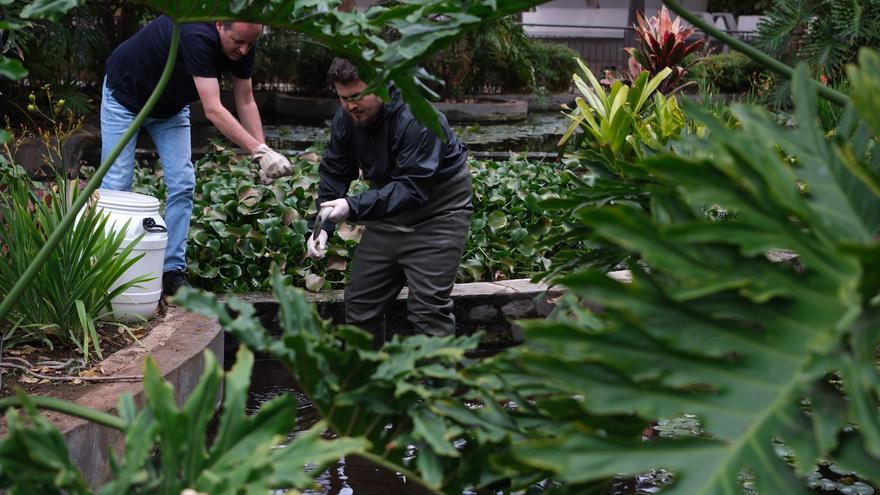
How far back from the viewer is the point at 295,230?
6156 millimetres

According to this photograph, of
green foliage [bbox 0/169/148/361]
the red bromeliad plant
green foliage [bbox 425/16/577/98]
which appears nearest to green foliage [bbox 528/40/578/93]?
green foliage [bbox 425/16/577/98]

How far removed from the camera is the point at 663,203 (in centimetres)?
163

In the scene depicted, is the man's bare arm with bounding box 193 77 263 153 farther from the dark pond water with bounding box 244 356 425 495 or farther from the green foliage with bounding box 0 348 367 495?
the green foliage with bounding box 0 348 367 495

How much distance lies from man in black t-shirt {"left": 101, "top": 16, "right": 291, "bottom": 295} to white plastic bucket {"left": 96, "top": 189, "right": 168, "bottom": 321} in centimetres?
59

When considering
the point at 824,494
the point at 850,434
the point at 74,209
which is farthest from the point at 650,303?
the point at 824,494

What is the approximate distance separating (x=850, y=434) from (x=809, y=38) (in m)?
15.2

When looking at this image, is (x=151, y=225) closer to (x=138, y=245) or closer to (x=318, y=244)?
(x=138, y=245)

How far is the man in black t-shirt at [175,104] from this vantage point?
18.1 ft

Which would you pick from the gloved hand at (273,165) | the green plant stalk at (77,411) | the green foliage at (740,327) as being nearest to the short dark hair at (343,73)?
the gloved hand at (273,165)

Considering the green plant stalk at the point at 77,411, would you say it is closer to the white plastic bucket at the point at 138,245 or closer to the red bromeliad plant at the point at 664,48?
the white plastic bucket at the point at 138,245

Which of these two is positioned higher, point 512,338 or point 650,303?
point 650,303

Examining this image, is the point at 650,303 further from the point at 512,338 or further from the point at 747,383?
the point at 512,338

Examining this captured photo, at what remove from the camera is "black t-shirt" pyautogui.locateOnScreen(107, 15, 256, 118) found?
556 centimetres

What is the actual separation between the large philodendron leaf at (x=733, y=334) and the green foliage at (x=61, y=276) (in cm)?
333
